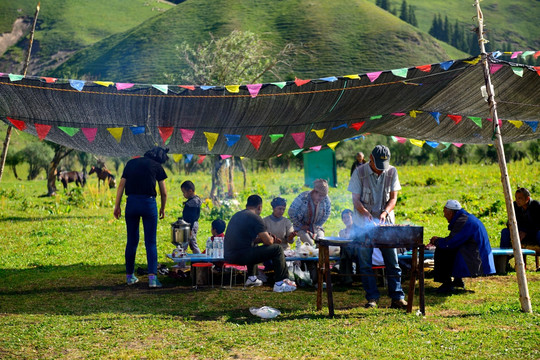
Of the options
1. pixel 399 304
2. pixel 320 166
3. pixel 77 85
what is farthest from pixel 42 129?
pixel 320 166

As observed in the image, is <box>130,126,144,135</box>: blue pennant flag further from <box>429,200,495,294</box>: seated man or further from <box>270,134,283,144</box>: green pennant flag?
<box>429,200,495,294</box>: seated man

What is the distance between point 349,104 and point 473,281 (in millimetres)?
2960

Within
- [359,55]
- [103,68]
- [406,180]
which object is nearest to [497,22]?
[359,55]

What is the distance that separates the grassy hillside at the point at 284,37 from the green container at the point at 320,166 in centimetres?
5397

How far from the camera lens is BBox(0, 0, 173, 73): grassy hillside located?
4176 inches

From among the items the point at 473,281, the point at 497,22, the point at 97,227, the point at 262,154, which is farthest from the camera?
the point at 497,22

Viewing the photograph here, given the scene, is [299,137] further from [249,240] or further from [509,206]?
[509,206]

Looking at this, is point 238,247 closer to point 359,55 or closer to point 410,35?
point 359,55

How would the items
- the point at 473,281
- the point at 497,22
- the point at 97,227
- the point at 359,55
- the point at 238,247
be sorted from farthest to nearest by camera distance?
the point at 497,22 < the point at 359,55 < the point at 97,227 < the point at 473,281 < the point at 238,247

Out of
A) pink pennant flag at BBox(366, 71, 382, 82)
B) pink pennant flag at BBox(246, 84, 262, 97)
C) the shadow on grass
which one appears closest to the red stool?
the shadow on grass

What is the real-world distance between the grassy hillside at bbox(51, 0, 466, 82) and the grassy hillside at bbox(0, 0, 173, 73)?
→ 13463 mm

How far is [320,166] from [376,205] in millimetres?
14223

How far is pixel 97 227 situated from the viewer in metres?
14.0

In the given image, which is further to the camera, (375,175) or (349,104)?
(349,104)
